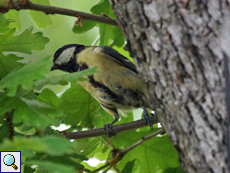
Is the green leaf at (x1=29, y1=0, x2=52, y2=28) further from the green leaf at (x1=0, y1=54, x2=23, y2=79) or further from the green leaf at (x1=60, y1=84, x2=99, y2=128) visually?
the green leaf at (x1=0, y1=54, x2=23, y2=79)

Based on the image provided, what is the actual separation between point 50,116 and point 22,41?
1.21ft

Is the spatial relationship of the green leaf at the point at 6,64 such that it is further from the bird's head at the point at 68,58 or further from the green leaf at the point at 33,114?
the bird's head at the point at 68,58

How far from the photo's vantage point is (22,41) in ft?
3.25

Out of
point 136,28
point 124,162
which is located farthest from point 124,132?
point 136,28

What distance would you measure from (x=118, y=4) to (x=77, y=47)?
2.29 ft

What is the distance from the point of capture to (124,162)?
1.13 m

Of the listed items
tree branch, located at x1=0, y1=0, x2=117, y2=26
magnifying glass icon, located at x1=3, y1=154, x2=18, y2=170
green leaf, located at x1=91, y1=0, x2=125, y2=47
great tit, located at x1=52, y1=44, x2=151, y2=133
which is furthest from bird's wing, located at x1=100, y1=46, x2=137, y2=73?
magnifying glass icon, located at x1=3, y1=154, x2=18, y2=170

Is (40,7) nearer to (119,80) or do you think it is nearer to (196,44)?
(119,80)

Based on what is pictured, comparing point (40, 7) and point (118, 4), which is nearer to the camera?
point (118, 4)

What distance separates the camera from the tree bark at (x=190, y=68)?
0.64 metres

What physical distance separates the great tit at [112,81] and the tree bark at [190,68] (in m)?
0.48

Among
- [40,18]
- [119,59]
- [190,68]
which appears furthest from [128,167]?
[40,18]

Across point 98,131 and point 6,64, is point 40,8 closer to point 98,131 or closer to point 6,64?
point 6,64

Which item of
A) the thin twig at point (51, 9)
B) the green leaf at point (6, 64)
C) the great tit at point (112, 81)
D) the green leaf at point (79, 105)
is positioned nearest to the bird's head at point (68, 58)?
the great tit at point (112, 81)
